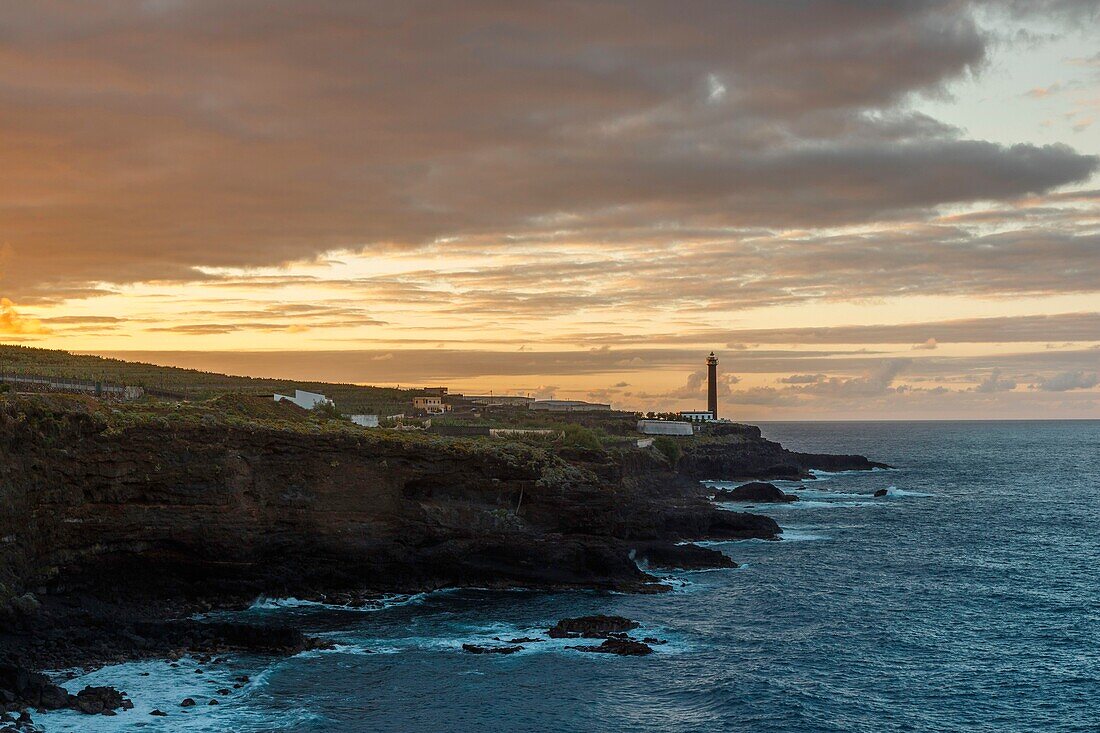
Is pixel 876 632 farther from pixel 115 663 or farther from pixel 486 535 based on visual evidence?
pixel 115 663

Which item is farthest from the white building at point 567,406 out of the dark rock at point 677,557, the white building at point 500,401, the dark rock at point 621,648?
the dark rock at point 621,648

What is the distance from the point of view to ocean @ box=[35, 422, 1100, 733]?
3522 centimetres

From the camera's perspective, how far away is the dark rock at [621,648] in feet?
142

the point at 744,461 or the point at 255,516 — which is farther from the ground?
the point at 255,516

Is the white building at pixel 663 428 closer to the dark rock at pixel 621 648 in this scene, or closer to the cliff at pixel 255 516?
the cliff at pixel 255 516

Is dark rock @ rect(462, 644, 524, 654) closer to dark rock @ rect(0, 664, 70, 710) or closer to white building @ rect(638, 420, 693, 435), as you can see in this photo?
dark rock @ rect(0, 664, 70, 710)

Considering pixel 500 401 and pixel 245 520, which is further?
pixel 500 401

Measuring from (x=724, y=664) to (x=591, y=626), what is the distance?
7026mm

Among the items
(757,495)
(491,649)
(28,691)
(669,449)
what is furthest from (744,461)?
(28,691)

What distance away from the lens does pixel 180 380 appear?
423ft

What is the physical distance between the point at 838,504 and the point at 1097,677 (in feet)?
224

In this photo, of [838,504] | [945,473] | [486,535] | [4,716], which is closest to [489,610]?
[486,535]

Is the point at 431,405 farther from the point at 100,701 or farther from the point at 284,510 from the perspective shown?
the point at 100,701

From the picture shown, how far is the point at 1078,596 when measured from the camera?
57.9m
